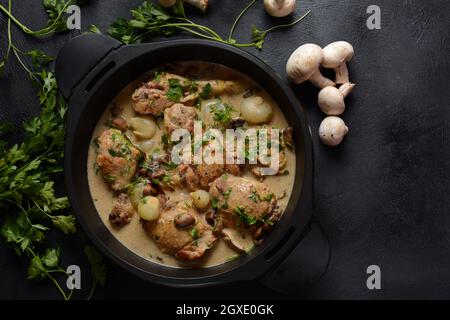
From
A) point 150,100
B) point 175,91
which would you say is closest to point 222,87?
point 175,91

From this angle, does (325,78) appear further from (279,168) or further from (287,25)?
(279,168)

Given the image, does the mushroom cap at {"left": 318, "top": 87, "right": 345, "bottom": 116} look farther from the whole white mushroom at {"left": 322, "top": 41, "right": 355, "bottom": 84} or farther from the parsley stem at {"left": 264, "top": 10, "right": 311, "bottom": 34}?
the parsley stem at {"left": 264, "top": 10, "right": 311, "bottom": 34}

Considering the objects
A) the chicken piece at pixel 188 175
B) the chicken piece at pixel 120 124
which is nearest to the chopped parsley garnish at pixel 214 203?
the chicken piece at pixel 188 175

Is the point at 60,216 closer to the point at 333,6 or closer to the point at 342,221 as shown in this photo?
the point at 342,221

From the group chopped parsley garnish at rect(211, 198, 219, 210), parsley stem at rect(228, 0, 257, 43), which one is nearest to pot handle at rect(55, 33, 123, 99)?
parsley stem at rect(228, 0, 257, 43)

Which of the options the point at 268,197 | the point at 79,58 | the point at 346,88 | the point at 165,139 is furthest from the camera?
the point at 346,88
